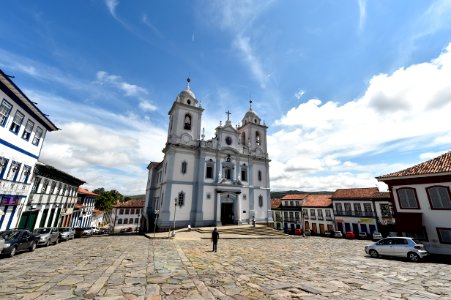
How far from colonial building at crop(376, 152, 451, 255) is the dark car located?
26.2 m

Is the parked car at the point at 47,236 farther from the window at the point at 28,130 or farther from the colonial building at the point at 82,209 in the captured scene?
the colonial building at the point at 82,209

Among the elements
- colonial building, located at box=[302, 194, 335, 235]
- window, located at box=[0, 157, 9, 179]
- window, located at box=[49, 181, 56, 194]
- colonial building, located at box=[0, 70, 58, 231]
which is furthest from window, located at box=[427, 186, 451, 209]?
window, located at box=[49, 181, 56, 194]

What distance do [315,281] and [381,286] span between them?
6.61 ft

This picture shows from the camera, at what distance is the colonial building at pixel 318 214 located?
42656 mm

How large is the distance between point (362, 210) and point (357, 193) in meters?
3.67

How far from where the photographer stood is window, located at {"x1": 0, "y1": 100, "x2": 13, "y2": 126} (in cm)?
1450

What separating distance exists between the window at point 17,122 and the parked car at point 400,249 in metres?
26.7

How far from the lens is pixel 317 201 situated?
46875 mm

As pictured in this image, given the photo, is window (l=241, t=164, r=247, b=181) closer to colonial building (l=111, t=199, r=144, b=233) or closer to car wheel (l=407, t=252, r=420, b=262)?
car wheel (l=407, t=252, r=420, b=262)

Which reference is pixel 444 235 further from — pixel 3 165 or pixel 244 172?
pixel 3 165

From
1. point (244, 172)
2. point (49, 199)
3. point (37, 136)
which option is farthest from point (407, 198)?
point (49, 199)

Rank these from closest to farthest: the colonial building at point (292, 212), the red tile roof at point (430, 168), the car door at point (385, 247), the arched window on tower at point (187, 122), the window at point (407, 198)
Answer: the car door at point (385, 247) → the red tile roof at point (430, 168) → the window at point (407, 198) → the arched window on tower at point (187, 122) → the colonial building at point (292, 212)

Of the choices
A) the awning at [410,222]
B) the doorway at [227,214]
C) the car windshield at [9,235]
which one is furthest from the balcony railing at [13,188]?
the awning at [410,222]

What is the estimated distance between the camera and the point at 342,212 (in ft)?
133
